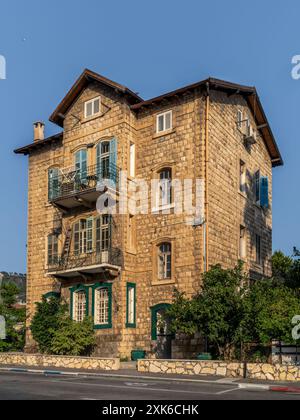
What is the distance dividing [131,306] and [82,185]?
656 cm

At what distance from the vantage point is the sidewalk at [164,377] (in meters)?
18.4

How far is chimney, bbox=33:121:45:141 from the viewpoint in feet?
122

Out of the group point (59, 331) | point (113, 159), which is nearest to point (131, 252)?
point (113, 159)

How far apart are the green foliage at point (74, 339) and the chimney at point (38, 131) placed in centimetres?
1267

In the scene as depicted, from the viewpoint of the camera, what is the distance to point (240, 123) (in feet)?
109

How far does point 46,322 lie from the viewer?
30.6 metres

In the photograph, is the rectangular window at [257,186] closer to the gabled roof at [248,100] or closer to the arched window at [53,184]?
the gabled roof at [248,100]

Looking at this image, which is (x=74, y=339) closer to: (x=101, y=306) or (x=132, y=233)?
(x=101, y=306)

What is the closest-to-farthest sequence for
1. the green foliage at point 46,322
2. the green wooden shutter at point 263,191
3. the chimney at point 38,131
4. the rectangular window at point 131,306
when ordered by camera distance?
the rectangular window at point 131,306, the green foliage at point 46,322, the green wooden shutter at point 263,191, the chimney at point 38,131

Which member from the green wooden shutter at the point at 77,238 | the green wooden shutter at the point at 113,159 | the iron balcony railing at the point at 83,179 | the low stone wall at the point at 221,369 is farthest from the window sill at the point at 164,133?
the low stone wall at the point at 221,369

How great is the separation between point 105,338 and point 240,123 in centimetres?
1365

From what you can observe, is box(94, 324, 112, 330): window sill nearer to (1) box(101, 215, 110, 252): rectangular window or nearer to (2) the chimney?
(1) box(101, 215, 110, 252): rectangular window
